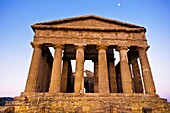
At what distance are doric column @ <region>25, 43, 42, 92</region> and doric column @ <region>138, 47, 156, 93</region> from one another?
10526 mm

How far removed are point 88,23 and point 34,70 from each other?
306 inches

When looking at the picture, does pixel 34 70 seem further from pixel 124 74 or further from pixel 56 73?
pixel 124 74

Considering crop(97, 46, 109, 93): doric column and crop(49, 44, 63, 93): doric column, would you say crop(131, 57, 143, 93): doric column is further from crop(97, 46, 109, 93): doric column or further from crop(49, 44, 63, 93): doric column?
crop(49, 44, 63, 93): doric column

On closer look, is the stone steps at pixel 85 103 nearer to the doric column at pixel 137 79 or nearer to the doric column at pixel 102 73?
the doric column at pixel 102 73

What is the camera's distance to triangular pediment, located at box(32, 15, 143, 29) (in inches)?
609

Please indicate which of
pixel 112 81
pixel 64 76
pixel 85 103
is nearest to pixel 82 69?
pixel 85 103

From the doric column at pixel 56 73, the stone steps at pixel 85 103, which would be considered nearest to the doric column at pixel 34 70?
the stone steps at pixel 85 103

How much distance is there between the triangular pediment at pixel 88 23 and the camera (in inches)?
609

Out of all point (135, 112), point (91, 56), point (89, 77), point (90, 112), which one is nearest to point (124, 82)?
point (135, 112)

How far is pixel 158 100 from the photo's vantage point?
11.5 metres

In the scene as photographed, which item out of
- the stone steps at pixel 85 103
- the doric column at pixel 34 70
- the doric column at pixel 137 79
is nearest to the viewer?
the stone steps at pixel 85 103

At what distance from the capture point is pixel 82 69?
13836 millimetres

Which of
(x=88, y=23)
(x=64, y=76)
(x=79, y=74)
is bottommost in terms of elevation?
(x=79, y=74)

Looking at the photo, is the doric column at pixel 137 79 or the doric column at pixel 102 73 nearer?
the doric column at pixel 102 73
